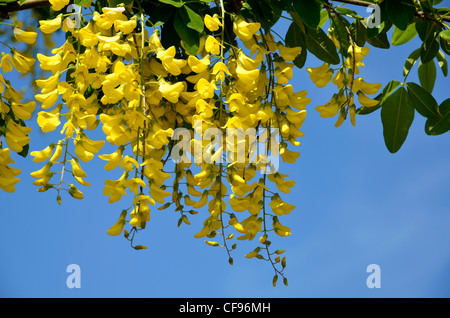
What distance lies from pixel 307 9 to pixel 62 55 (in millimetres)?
393

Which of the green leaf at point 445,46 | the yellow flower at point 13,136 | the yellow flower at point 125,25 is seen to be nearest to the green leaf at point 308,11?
the yellow flower at point 125,25

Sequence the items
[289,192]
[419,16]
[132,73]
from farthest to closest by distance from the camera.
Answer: [419,16] → [289,192] → [132,73]

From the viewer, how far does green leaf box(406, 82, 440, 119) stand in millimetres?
1087

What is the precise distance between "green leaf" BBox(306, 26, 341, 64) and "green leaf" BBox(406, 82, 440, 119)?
0.19 metres

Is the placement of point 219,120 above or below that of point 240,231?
above

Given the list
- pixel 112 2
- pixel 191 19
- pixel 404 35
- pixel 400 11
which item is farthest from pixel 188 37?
pixel 404 35

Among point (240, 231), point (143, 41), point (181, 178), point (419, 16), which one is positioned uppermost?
point (419, 16)

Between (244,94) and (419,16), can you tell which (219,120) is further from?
(419,16)

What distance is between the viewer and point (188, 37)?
0.85 metres

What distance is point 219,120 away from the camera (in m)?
0.85

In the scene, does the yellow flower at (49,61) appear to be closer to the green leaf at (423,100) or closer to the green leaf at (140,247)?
the green leaf at (140,247)

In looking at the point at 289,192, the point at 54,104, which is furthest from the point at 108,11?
the point at 289,192

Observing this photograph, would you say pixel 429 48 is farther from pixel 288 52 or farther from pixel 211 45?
pixel 211 45

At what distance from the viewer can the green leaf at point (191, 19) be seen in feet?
2.76
